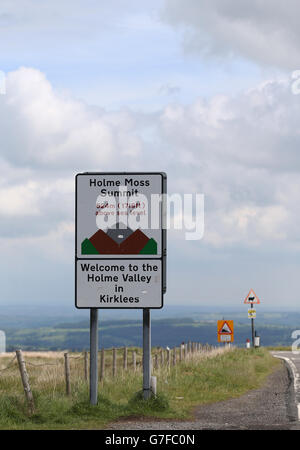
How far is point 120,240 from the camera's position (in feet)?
50.4

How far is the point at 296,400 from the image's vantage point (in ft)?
56.6

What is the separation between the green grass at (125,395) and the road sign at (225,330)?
21.0ft

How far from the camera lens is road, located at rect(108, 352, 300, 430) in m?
12.9

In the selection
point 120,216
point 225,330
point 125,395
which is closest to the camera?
point 120,216

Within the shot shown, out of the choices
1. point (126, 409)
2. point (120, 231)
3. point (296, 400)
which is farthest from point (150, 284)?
point (296, 400)

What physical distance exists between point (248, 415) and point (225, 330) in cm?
1995

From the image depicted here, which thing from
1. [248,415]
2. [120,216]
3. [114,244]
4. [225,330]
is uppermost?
[120,216]

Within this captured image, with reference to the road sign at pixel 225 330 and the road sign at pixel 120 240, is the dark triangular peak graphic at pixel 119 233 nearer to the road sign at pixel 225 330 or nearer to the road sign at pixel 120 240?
the road sign at pixel 120 240

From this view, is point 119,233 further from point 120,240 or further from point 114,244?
point 114,244

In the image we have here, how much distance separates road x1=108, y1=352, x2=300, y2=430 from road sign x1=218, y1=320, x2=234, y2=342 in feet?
43.3

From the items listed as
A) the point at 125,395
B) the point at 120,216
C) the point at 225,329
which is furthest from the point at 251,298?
the point at 120,216
